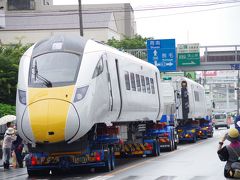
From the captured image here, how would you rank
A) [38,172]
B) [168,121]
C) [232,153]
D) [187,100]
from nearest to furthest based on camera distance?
1. [232,153]
2. [38,172]
3. [168,121]
4. [187,100]

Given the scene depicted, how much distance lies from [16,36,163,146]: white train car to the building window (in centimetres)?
7808

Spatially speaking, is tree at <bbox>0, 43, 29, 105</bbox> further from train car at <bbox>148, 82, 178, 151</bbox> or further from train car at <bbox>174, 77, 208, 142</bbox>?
train car at <bbox>174, 77, 208, 142</bbox>

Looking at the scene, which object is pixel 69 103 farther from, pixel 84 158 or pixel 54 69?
pixel 84 158

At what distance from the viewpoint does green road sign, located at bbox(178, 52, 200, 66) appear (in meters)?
53.7

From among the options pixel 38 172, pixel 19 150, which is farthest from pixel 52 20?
pixel 38 172

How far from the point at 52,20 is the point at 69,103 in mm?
75221

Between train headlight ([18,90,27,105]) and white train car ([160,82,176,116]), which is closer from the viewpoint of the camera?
train headlight ([18,90,27,105])

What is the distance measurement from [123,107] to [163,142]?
10.7m

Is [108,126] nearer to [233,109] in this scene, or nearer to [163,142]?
[163,142]

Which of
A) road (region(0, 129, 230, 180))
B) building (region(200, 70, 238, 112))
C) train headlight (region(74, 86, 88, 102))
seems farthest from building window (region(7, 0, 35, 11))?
train headlight (region(74, 86, 88, 102))

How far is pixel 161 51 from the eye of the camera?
47.0 meters

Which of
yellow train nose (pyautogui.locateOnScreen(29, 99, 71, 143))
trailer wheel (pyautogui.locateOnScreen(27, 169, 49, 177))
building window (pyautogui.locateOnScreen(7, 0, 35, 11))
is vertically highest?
building window (pyautogui.locateOnScreen(7, 0, 35, 11))

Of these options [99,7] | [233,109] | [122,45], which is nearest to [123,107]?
[122,45]

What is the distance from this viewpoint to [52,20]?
90688mm
